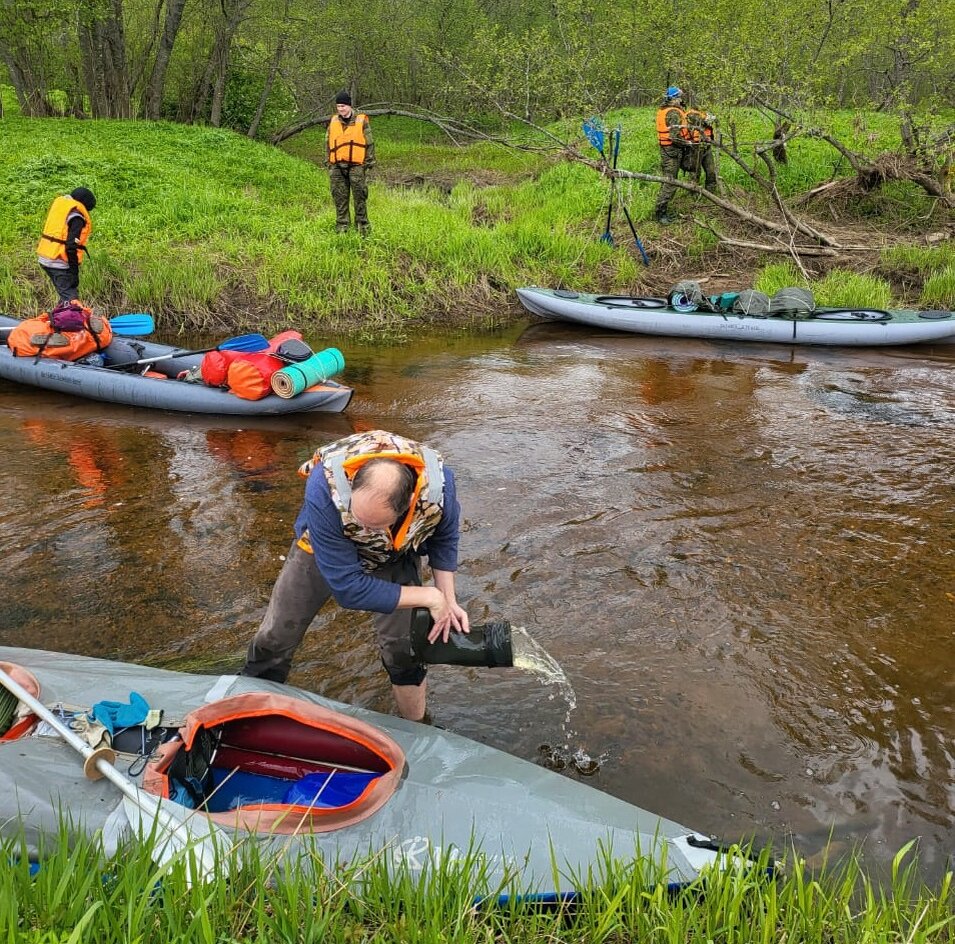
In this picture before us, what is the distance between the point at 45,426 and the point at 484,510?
3998 millimetres

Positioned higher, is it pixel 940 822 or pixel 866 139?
pixel 866 139

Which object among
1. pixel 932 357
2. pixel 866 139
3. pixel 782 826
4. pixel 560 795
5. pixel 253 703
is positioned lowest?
pixel 782 826

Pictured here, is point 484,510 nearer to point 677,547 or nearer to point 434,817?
point 677,547

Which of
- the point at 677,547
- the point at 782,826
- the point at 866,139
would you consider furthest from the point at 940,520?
the point at 866,139

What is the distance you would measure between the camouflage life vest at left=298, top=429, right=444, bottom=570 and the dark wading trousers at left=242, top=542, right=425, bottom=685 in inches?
5.3

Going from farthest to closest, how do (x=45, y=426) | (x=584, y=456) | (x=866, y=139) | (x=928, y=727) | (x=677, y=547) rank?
(x=866, y=139), (x=45, y=426), (x=584, y=456), (x=677, y=547), (x=928, y=727)

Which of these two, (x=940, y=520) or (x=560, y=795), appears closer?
(x=560, y=795)

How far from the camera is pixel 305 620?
9.74 feet

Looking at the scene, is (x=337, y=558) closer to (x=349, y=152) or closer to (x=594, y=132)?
(x=349, y=152)

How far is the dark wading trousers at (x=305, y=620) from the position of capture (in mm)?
2799

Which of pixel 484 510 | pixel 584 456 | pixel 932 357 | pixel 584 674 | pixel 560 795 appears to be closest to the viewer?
pixel 560 795

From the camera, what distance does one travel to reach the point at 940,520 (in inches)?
194

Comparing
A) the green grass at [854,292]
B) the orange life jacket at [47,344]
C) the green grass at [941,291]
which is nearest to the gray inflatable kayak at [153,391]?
the orange life jacket at [47,344]

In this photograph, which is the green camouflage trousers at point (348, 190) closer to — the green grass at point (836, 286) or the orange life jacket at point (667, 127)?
the orange life jacket at point (667, 127)
